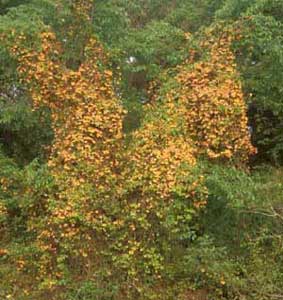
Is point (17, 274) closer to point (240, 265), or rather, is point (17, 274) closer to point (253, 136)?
point (240, 265)

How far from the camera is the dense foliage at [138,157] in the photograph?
A: 731 cm

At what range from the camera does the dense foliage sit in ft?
24.0

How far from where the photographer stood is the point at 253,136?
32.0 ft

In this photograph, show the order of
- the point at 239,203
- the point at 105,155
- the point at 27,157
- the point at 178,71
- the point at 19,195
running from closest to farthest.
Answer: the point at 239,203, the point at 105,155, the point at 19,195, the point at 178,71, the point at 27,157

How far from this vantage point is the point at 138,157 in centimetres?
753

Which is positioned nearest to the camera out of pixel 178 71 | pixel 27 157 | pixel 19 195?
pixel 19 195

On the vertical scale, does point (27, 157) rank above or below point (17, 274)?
above

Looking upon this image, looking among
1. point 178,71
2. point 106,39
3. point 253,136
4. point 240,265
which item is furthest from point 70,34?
point 240,265

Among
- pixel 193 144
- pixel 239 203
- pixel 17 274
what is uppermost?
pixel 193 144

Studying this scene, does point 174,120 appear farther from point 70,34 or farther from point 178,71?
point 70,34

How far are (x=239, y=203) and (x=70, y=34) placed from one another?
3725 mm

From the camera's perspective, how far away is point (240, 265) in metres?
7.52

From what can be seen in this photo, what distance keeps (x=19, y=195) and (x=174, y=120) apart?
2.27 metres

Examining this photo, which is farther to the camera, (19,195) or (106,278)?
(19,195)
